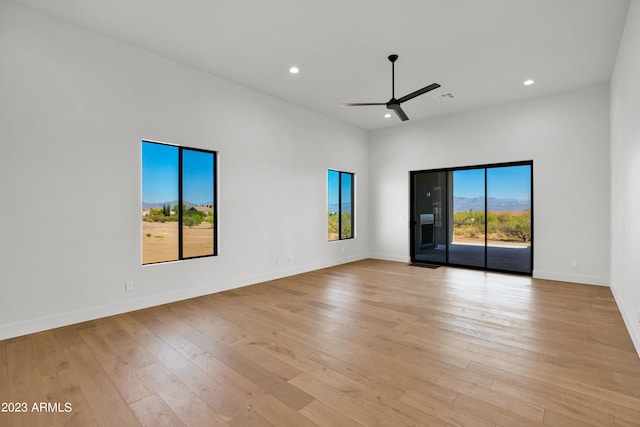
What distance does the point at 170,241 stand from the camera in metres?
4.45

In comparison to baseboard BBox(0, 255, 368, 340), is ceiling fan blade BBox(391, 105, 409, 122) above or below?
above

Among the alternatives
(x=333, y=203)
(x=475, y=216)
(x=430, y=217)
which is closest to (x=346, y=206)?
(x=333, y=203)

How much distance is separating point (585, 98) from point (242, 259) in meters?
6.52

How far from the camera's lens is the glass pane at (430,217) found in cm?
713

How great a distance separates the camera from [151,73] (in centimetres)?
412

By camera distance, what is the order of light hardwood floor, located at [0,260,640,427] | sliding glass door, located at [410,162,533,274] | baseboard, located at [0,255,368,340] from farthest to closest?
sliding glass door, located at [410,162,533,274]
baseboard, located at [0,255,368,340]
light hardwood floor, located at [0,260,640,427]

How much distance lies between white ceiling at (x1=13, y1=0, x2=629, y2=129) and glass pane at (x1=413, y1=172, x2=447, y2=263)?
2.41 meters

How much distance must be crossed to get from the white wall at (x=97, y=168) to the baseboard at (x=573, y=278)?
509 cm

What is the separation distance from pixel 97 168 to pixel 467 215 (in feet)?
22.0

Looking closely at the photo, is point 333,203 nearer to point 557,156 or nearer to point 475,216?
point 475,216

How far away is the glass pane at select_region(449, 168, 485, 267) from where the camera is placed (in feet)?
21.4

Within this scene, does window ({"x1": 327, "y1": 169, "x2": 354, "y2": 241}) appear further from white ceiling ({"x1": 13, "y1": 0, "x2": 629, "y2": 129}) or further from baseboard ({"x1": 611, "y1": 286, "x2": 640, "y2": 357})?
baseboard ({"x1": 611, "y1": 286, "x2": 640, "y2": 357})

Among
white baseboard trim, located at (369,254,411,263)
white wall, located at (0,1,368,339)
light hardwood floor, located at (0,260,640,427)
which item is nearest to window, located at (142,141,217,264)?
white wall, located at (0,1,368,339)

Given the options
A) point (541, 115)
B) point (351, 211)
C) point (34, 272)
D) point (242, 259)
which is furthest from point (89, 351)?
point (541, 115)
